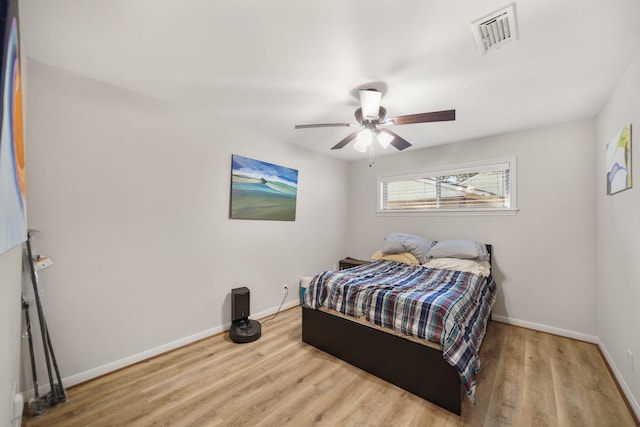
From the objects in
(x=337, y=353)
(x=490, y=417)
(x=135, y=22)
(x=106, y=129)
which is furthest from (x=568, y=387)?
(x=106, y=129)

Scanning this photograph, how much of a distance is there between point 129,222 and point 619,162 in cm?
403

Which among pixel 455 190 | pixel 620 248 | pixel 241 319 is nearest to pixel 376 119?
pixel 455 190

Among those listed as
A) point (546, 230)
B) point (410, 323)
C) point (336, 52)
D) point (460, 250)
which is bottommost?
point (410, 323)

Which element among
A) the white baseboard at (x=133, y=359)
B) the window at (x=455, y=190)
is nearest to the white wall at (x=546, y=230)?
the window at (x=455, y=190)

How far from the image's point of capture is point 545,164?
3.13 meters

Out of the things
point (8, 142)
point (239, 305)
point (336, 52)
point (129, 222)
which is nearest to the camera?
point (8, 142)

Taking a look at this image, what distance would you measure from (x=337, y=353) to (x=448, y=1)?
270 centimetres

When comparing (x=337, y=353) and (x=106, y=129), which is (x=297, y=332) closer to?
(x=337, y=353)

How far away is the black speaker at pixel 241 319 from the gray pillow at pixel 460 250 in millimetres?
2339

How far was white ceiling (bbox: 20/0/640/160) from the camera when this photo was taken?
147 centimetres

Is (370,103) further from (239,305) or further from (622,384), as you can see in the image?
(622,384)

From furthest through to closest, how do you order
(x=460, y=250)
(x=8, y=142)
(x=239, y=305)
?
(x=460, y=250), (x=239, y=305), (x=8, y=142)

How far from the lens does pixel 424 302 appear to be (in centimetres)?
204

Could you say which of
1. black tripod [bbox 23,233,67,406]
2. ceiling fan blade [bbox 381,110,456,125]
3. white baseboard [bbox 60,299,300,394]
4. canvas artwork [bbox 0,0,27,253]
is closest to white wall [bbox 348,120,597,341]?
ceiling fan blade [bbox 381,110,456,125]
